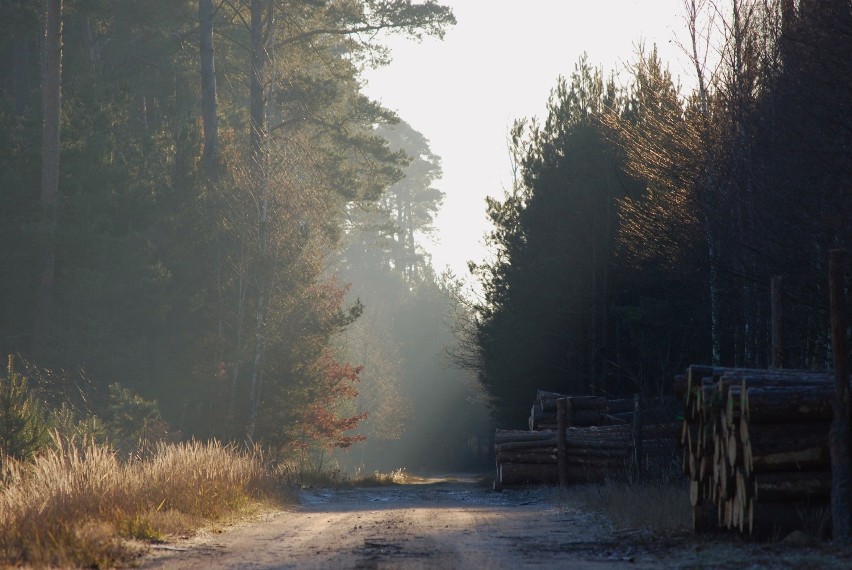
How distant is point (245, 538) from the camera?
447 inches

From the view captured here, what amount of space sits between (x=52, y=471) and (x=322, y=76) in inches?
1286

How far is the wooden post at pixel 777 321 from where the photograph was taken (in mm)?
11781

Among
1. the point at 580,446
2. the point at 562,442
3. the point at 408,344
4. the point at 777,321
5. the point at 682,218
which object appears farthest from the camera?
the point at 408,344

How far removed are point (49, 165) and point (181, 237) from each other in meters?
4.91

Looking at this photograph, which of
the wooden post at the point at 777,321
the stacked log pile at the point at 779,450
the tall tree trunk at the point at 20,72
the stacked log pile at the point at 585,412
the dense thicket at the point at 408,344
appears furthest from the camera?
the dense thicket at the point at 408,344

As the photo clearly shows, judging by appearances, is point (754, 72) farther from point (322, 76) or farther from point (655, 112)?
point (322, 76)

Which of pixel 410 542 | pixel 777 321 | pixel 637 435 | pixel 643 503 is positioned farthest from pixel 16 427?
pixel 777 321

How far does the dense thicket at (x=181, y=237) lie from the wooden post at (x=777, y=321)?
65.3 feet

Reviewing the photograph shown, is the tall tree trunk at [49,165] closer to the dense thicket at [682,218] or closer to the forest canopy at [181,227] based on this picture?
the forest canopy at [181,227]

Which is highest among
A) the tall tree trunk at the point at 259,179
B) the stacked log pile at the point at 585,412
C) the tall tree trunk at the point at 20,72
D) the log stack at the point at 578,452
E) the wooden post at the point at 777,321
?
the tall tree trunk at the point at 20,72

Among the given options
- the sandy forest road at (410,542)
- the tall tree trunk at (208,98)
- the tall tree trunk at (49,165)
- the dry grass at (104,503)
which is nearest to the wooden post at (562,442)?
the sandy forest road at (410,542)

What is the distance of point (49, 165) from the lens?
3111cm

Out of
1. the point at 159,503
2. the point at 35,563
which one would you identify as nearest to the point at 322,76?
the point at 159,503

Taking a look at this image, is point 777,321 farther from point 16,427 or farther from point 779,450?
point 16,427
